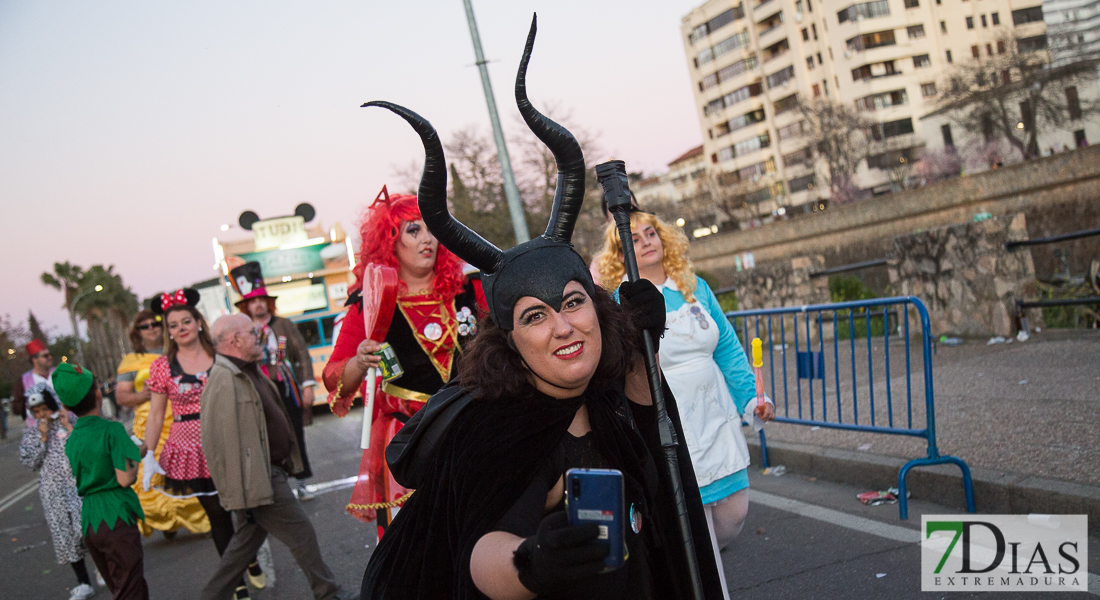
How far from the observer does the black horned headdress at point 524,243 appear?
83.1 inches

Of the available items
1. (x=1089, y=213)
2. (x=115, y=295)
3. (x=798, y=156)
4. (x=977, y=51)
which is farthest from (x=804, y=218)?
(x=115, y=295)

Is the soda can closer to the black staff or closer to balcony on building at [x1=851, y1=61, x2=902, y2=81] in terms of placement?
the black staff

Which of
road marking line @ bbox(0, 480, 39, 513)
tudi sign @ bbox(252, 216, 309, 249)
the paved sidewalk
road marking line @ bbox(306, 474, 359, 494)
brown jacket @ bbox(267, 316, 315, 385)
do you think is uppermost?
tudi sign @ bbox(252, 216, 309, 249)

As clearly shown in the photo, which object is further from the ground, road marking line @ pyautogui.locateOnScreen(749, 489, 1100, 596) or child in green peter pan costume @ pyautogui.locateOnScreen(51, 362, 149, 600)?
child in green peter pan costume @ pyautogui.locateOnScreen(51, 362, 149, 600)

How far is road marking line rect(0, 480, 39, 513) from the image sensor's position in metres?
12.9

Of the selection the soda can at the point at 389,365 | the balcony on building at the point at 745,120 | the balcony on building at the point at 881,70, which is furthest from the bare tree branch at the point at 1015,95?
the soda can at the point at 389,365

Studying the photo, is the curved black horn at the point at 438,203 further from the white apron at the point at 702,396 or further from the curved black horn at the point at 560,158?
the white apron at the point at 702,396

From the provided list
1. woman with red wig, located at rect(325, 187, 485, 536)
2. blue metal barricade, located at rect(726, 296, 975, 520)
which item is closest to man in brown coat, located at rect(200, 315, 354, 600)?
woman with red wig, located at rect(325, 187, 485, 536)

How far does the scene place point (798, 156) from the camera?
6588 cm

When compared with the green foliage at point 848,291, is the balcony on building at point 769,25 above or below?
above

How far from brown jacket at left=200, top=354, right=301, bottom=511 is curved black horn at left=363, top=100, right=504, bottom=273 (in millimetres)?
3021

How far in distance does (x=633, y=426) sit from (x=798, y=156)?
6762cm

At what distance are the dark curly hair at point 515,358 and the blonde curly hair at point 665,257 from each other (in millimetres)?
1562

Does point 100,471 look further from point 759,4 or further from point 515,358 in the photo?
point 759,4
